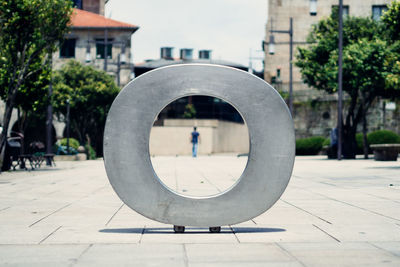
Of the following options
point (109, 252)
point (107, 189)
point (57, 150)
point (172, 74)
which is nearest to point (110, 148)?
point (172, 74)

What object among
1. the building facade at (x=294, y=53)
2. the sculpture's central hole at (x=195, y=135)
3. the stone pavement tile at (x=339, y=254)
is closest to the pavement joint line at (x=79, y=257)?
the stone pavement tile at (x=339, y=254)

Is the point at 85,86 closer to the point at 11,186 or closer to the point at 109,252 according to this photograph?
the point at 11,186

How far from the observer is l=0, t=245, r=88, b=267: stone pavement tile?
5693 millimetres

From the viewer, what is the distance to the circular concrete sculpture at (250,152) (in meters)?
7.52

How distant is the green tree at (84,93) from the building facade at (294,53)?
42.1 ft

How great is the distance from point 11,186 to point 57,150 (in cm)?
2106

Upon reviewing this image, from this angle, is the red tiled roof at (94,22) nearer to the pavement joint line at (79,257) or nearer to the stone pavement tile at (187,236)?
the stone pavement tile at (187,236)

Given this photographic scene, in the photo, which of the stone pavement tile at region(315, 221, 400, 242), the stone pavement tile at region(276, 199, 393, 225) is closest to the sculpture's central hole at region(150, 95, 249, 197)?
the stone pavement tile at region(276, 199, 393, 225)

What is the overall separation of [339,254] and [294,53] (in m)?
47.3

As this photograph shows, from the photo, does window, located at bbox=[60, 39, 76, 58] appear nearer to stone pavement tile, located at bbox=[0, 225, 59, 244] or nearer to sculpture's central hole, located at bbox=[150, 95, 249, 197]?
sculpture's central hole, located at bbox=[150, 95, 249, 197]

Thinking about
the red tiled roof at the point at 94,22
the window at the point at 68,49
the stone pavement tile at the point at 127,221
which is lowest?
the stone pavement tile at the point at 127,221

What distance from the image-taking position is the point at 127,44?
54.3 meters

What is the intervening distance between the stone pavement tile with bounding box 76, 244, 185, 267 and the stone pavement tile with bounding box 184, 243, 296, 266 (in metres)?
0.14

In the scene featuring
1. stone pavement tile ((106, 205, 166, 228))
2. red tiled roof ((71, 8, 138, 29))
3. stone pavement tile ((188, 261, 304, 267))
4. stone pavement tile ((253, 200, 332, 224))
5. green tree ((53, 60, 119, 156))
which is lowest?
stone pavement tile ((106, 205, 166, 228))
